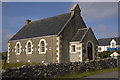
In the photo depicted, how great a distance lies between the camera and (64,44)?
24.2m

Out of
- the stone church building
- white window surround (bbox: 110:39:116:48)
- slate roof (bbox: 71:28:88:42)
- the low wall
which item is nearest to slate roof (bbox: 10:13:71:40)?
the stone church building

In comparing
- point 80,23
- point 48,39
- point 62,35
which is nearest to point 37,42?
point 48,39

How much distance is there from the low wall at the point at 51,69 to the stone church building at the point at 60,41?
6.19 m

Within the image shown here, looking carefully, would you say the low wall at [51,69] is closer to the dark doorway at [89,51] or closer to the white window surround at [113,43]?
the dark doorway at [89,51]

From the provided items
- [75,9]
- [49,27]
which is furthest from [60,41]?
[75,9]

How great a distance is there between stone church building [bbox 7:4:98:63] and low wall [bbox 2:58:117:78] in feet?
20.3

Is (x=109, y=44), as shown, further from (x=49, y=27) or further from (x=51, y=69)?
(x=51, y=69)

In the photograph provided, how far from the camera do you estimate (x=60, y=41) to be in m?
23.5

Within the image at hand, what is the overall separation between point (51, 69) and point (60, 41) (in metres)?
11.5

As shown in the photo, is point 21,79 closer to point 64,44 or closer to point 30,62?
point 64,44

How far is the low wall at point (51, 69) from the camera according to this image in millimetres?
10305

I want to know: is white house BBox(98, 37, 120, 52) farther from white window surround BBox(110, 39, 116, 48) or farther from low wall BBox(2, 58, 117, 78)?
low wall BBox(2, 58, 117, 78)

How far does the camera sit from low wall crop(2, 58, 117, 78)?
10305 millimetres

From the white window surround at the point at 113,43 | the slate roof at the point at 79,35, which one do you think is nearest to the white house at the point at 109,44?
the white window surround at the point at 113,43
